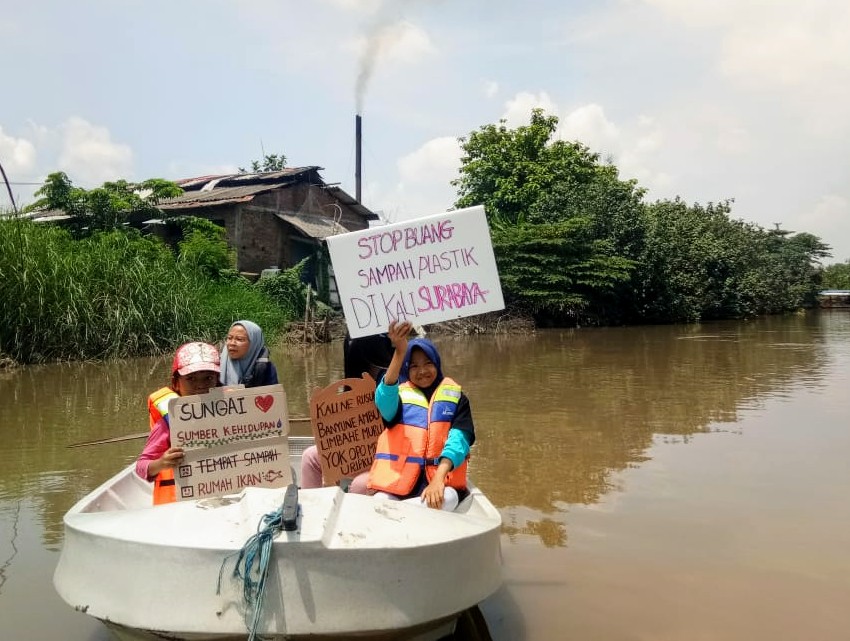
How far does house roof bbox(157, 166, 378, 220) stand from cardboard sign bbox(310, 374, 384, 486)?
17.8 metres

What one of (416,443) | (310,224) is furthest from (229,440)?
(310,224)

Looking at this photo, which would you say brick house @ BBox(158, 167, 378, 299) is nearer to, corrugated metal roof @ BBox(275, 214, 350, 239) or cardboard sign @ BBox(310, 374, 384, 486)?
corrugated metal roof @ BBox(275, 214, 350, 239)

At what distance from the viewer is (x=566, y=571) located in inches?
158

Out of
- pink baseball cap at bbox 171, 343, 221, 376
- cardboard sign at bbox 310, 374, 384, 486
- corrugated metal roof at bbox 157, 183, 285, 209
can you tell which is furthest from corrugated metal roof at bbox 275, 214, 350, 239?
pink baseball cap at bbox 171, 343, 221, 376

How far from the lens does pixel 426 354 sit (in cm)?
338

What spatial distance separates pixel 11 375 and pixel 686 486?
1103 cm

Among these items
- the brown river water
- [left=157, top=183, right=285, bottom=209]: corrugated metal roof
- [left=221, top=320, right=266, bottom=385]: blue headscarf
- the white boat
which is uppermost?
[left=157, top=183, right=285, bottom=209]: corrugated metal roof

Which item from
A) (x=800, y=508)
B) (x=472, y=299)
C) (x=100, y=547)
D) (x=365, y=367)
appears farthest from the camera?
(x=800, y=508)

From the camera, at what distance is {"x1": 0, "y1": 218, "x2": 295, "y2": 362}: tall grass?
1288 cm

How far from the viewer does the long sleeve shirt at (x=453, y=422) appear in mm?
3246

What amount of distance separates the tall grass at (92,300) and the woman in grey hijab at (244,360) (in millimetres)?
9941

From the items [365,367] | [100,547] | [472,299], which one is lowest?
[100,547]

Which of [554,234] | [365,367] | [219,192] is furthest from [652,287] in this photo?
[365,367]

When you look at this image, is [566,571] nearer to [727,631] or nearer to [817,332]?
[727,631]
